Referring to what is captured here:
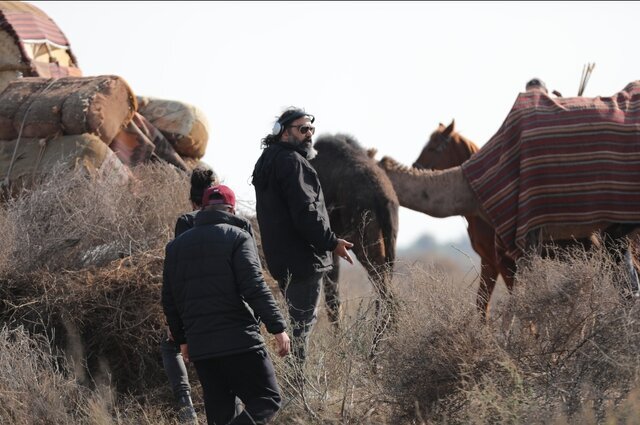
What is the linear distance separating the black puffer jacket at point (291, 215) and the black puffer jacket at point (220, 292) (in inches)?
32.8

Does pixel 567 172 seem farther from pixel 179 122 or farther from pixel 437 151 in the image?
pixel 179 122

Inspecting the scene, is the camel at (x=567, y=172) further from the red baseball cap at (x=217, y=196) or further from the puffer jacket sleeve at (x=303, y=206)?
the red baseball cap at (x=217, y=196)

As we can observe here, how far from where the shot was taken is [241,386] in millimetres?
7020

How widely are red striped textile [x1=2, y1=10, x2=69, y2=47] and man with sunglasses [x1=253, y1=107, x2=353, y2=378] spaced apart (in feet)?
19.5

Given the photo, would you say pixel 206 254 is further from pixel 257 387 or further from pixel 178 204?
pixel 178 204

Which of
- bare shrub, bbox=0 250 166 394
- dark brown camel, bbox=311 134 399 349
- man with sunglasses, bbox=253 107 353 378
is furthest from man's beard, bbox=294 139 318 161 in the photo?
dark brown camel, bbox=311 134 399 349

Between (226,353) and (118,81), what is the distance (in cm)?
541

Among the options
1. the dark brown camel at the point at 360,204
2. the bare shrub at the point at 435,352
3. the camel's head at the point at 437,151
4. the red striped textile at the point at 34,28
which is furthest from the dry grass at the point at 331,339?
the camel's head at the point at 437,151

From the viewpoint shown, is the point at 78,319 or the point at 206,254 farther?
the point at 78,319

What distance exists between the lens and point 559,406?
665cm

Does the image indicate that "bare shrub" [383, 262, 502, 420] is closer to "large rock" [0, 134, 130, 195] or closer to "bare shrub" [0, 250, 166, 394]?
"bare shrub" [0, 250, 166, 394]

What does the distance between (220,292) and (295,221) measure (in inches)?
44.7

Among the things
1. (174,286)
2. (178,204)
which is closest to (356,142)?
(178,204)

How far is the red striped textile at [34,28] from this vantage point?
514 inches
